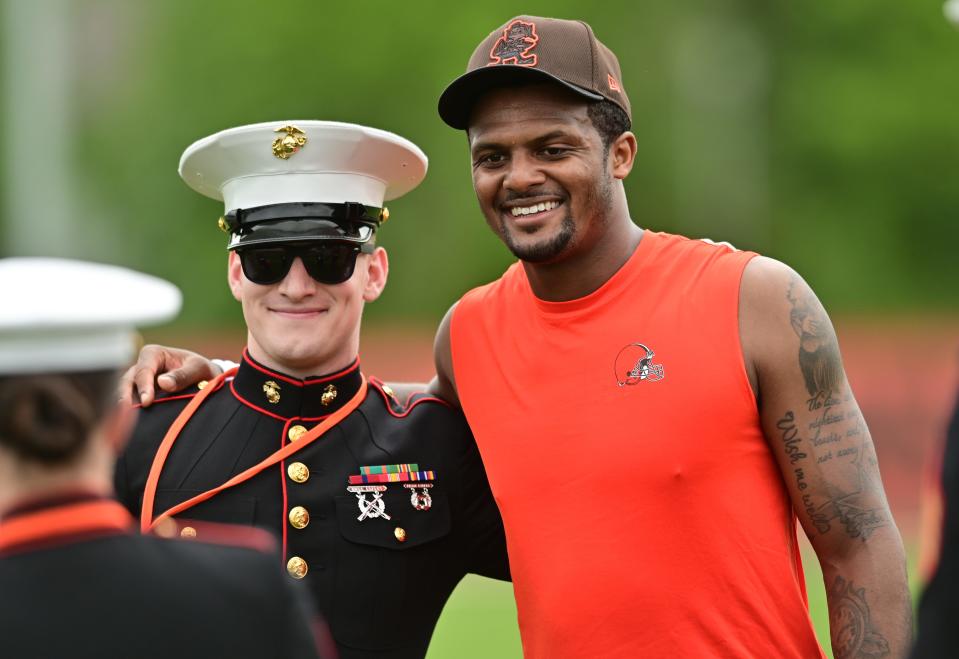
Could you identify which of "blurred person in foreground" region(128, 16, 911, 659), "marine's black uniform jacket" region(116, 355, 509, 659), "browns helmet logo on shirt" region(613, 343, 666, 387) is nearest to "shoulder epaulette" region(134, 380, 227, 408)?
"marine's black uniform jacket" region(116, 355, 509, 659)

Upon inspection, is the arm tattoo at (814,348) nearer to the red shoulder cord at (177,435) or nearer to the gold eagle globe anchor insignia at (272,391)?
the red shoulder cord at (177,435)

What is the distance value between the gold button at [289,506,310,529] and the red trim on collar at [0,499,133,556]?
1724mm

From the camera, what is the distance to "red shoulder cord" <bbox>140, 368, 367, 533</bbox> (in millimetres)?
3922

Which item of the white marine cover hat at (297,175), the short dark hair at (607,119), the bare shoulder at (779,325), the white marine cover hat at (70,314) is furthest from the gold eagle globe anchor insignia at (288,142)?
the white marine cover hat at (70,314)

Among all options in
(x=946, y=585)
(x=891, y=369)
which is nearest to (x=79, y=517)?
(x=946, y=585)

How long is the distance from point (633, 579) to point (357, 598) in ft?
2.71

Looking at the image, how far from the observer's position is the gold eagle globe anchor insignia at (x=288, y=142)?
411 centimetres

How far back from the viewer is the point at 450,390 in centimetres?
439

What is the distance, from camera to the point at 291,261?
4.03 metres

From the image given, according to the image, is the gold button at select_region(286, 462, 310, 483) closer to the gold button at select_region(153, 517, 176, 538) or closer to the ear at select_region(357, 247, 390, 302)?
the gold button at select_region(153, 517, 176, 538)

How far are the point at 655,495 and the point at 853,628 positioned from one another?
62 centimetres

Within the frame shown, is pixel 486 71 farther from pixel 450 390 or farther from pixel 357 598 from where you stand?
pixel 357 598

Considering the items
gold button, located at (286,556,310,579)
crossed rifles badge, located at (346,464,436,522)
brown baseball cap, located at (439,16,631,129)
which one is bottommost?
gold button, located at (286,556,310,579)

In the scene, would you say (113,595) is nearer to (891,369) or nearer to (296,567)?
(296,567)
